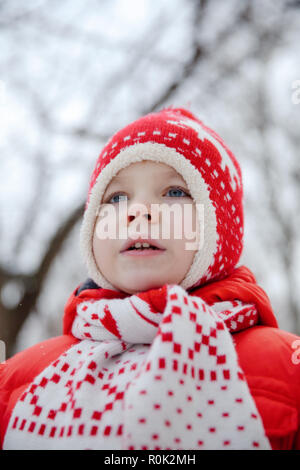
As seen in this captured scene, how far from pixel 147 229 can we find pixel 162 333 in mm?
319

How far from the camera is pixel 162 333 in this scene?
0.71 m

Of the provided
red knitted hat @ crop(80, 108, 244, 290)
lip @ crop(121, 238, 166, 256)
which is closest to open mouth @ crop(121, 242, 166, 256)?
lip @ crop(121, 238, 166, 256)

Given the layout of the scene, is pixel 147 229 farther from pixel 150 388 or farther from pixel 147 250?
pixel 150 388

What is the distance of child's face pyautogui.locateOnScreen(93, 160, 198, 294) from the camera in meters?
0.97

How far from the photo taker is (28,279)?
2459 millimetres

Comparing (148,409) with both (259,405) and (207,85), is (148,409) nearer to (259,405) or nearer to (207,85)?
(259,405)

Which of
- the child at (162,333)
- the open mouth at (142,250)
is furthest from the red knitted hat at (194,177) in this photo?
the open mouth at (142,250)

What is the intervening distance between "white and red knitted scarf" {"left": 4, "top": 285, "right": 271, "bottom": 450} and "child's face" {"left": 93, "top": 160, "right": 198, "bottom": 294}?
0.07 m

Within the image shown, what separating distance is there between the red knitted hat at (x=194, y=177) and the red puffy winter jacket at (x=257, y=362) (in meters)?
0.06

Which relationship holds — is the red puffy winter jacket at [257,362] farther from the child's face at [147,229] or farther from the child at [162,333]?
the child's face at [147,229]

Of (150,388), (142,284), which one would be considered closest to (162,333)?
(150,388)

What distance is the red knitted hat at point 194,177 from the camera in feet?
3.41

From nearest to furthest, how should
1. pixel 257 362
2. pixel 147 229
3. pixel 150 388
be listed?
pixel 150 388 → pixel 257 362 → pixel 147 229

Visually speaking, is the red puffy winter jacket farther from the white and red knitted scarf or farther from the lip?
the lip
